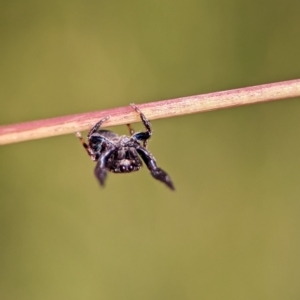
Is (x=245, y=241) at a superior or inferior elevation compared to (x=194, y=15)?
inferior

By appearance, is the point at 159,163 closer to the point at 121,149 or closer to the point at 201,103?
the point at 121,149

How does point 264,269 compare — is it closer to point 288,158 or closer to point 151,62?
point 288,158

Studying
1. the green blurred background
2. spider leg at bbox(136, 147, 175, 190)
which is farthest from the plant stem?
the green blurred background

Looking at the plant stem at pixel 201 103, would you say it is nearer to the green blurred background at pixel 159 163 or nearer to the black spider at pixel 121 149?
the black spider at pixel 121 149

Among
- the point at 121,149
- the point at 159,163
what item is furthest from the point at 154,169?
the point at 159,163

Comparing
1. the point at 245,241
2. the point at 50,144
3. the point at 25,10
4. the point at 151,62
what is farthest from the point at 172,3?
the point at 245,241

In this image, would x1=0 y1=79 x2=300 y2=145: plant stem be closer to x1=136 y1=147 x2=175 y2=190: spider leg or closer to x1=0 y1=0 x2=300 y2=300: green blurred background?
x1=136 y1=147 x2=175 y2=190: spider leg
